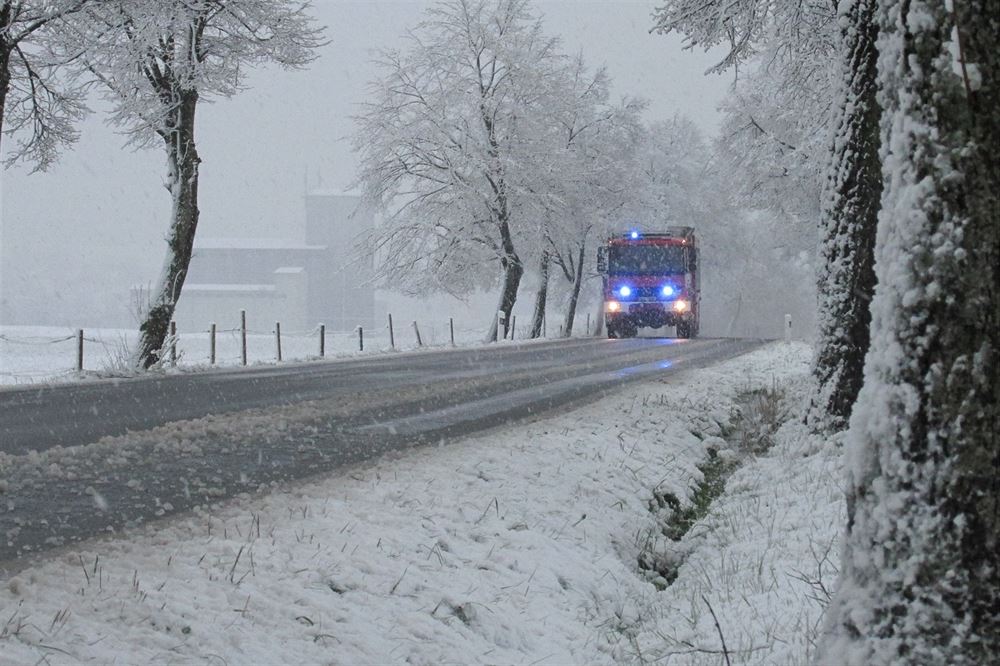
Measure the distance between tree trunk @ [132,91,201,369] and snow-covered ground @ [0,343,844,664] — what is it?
10990 millimetres

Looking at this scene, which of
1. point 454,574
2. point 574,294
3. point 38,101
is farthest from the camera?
point 574,294

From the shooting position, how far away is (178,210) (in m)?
16.5

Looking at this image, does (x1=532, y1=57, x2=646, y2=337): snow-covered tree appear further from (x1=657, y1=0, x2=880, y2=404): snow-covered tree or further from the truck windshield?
(x1=657, y1=0, x2=880, y2=404): snow-covered tree

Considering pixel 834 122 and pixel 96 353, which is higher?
pixel 834 122

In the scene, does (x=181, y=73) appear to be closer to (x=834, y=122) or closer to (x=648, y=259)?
(x=834, y=122)

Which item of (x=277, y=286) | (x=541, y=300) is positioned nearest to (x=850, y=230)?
(x=541, y=300)

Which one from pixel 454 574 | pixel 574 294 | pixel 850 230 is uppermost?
pixel 574 294

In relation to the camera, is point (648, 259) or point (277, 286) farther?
point (277, 286)

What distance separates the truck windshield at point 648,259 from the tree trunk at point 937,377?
27099mm

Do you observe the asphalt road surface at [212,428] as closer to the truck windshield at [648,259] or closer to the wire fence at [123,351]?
the wire fence at [123,351]

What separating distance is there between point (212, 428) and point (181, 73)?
34.9 ft

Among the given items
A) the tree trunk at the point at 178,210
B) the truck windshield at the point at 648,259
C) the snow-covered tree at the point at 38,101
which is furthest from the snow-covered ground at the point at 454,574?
the truck windshield at the point at 648,259

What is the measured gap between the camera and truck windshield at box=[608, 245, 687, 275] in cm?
2948

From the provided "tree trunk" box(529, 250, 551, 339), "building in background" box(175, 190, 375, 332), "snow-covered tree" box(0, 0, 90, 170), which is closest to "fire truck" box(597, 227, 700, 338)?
"tree trunk" box(529, 250, 551, 339)
